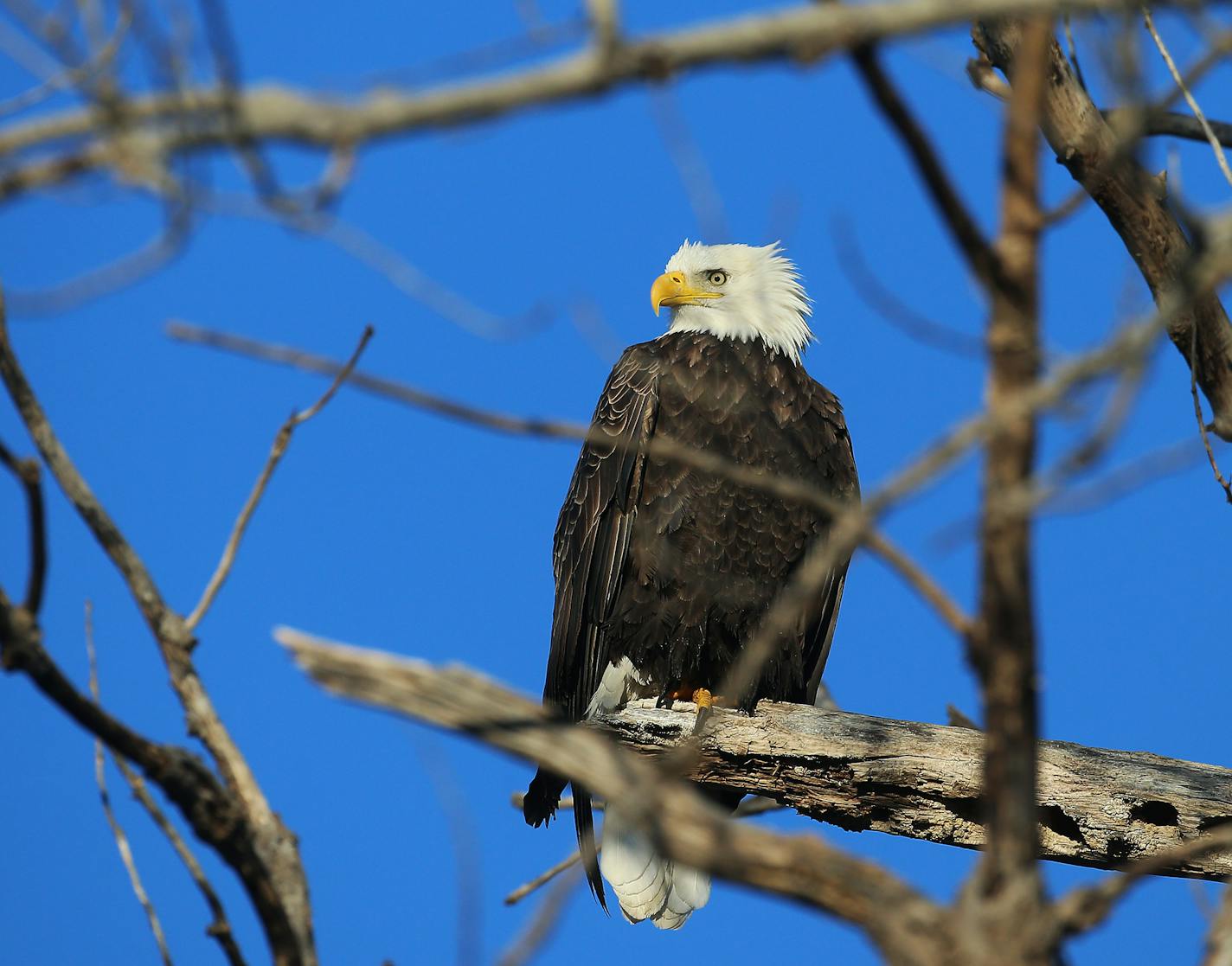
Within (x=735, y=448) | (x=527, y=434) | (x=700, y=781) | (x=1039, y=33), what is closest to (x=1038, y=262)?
(x=1039, y=33)

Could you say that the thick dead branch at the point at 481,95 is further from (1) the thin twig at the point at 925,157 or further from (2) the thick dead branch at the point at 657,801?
(2) the thick dead branch at the point at 657,801

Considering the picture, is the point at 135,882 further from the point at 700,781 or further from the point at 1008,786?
the point at 700,781

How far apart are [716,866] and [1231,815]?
225cm

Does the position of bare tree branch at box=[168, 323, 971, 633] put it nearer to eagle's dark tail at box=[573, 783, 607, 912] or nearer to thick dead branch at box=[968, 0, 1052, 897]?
thick dead branch at box=[968, 0, 1052, 897]

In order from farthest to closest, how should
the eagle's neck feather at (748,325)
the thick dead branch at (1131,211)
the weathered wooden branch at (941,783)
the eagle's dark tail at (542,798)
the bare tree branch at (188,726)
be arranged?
1. the eagle's neck feather at (748,325)
2. the eagle's dark tail at (542,798)
3. the weathered wooden branch at (941,783)
4. the thick dead branch at (1131,211)
5. the bare tree branch at (188,726)

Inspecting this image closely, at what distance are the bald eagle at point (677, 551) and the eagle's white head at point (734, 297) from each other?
1.21 ft

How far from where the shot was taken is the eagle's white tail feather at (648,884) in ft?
15.9

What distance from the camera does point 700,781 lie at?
3.77m

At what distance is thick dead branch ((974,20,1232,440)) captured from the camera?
312 centimetres

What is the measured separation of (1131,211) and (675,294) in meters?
2.52

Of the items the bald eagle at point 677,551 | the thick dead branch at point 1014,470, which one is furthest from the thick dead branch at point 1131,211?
the thick dead branch at point 1014,470

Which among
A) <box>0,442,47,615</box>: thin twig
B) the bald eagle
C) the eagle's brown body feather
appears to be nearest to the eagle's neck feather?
the bald eagle

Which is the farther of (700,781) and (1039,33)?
(700,781)

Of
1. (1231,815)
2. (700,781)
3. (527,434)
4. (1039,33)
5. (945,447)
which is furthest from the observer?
(700,781)
